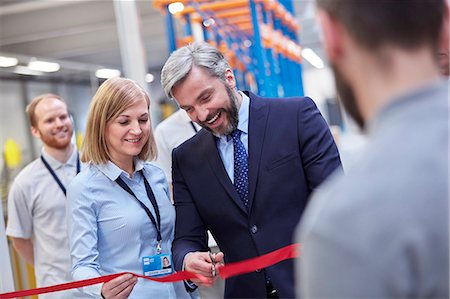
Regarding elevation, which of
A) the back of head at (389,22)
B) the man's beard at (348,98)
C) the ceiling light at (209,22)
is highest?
the ceiling light at (209,22)

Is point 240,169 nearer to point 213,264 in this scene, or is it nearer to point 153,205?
point 213,264

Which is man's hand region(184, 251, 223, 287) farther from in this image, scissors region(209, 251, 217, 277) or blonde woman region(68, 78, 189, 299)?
blonde woman region(68, 78, 189, 299)

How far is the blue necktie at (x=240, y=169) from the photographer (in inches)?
100

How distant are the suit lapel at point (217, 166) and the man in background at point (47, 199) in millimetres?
1964

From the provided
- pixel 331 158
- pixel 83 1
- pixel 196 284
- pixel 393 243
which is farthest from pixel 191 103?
pixel 83 1

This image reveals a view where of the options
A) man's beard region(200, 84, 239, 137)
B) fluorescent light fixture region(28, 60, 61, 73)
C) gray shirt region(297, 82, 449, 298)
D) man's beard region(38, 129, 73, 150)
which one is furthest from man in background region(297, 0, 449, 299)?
fluorescent light fixture region(28, 60, 61, 73)

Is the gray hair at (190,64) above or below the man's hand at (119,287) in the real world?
above

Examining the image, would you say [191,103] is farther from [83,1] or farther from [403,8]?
[83,1]

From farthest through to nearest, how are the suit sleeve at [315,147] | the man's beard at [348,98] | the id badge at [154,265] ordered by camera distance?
the id badge at [154,265]
the suit sleeve at [315,147]
the man's beard at [348,98]

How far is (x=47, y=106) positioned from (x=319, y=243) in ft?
12.7

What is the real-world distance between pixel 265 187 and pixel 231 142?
0.88ft

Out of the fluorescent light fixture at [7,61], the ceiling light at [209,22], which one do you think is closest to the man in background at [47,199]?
the ceiling light at [209,22]

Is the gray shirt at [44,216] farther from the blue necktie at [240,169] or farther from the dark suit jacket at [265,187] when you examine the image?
the blue necktie at [240,169]

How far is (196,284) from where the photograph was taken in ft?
9.49
